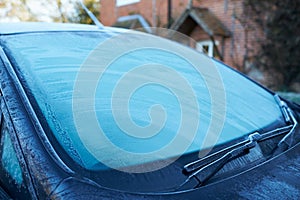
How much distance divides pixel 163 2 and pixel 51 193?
11410 mm

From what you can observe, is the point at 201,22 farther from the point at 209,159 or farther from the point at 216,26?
the point at 209,159

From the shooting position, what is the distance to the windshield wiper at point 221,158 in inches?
48.9

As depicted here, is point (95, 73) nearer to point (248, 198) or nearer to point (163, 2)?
point (248, 198)

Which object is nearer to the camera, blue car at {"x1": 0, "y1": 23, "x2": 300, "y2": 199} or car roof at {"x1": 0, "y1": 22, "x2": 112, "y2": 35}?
blue car at {"x1": 0, "y1": 23, "x2": 300, "y2": 199}

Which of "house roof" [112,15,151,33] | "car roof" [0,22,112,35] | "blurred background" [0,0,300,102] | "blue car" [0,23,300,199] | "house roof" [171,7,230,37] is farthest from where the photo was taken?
"house roof" [112,15,151,33]

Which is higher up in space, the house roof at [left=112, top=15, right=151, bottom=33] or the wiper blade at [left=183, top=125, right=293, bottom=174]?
the house roof at [left=112, top=15, right=151, bottom=33]

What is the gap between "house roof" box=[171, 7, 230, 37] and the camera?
380 inches

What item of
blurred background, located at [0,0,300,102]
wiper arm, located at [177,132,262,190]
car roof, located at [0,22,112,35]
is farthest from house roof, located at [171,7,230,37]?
wiper arm, located at [177,132,262,190]

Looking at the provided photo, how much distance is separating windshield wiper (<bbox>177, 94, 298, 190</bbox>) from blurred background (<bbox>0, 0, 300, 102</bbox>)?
4.99 metres

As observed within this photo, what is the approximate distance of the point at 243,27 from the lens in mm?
9055

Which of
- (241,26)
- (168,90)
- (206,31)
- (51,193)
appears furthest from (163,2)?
(51,193)

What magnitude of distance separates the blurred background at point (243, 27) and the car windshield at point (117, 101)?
4.51 metres

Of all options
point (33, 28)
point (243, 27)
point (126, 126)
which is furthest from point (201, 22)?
point (126, 126)

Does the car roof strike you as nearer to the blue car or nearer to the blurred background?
the blue car
